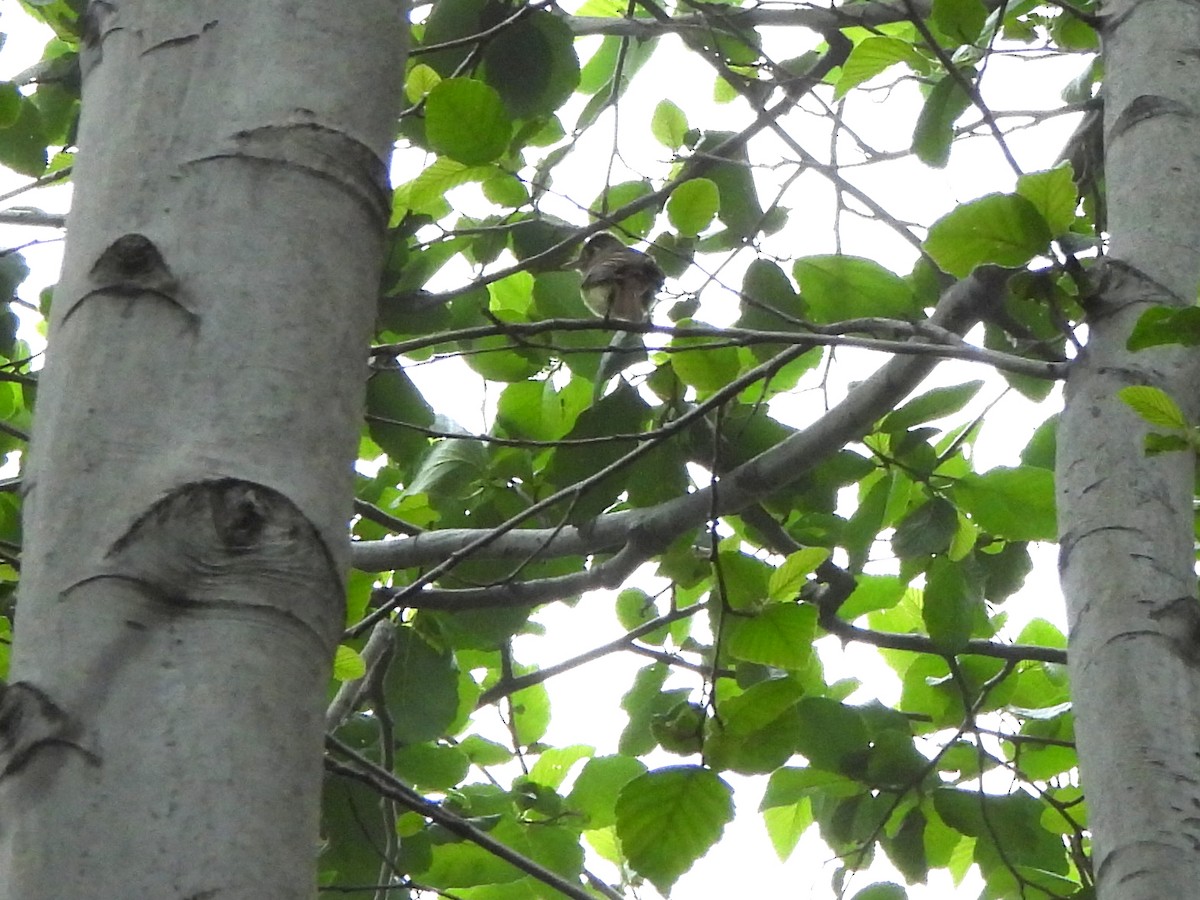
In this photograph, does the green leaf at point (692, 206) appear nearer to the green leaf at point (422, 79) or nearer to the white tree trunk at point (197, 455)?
the green leaf at point (422, 79)

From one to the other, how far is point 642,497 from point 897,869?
22.2 inches

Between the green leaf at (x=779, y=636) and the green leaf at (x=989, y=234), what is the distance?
0.42m

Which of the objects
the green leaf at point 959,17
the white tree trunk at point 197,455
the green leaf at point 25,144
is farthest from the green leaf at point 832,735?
the green leaf at point 25,144

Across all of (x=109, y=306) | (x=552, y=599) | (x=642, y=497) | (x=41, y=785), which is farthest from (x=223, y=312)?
(x=552, y=599)

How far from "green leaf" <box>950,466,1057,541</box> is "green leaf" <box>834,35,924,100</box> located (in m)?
0.42

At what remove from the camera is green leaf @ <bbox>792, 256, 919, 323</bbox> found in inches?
51.1

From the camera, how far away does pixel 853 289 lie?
4.28 feet

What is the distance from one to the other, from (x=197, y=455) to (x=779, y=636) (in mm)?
895

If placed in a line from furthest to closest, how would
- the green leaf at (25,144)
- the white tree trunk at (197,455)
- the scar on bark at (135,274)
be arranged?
the green leaf at (25,144)
the scar on bark at (135,274)
the white tree trunk at (197,455)

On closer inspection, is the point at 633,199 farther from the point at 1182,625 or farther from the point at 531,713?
the point at 1182,625

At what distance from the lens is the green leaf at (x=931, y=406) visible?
4.33 feet

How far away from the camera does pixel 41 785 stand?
418 millimetres

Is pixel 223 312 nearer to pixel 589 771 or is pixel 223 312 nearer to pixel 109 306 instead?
pixel 109 306

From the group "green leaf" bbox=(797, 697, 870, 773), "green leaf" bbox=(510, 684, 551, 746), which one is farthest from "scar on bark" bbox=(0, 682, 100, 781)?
"green leaf" bbox=(510, 684, 551, 746)
